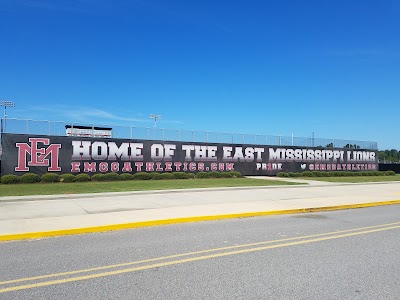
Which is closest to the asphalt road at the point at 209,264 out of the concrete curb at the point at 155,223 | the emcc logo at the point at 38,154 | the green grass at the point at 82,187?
the concrete curb at the point at 155,223

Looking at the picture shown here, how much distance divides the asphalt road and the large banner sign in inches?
758

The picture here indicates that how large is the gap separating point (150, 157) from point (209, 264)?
955 inches

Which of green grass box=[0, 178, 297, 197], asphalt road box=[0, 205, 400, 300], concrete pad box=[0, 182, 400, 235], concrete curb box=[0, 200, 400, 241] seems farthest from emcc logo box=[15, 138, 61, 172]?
asphalt road box=[0, 205, 400, 300]

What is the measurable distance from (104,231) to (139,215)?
1939 mm

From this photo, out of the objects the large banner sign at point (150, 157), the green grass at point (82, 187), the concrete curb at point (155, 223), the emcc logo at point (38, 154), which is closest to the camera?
the concrete curb at point (155, 223)

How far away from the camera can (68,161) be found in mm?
26297

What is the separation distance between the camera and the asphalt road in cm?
458

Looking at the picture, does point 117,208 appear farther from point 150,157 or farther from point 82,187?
point 150,157

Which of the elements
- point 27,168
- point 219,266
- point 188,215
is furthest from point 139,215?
point 27,168

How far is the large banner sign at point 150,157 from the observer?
24.9 metres

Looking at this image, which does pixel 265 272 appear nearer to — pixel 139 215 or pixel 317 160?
pixel 139 215

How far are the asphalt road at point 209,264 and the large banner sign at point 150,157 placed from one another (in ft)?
63.1

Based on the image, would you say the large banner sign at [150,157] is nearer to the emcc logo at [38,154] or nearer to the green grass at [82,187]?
the emcc logo at [38,154]

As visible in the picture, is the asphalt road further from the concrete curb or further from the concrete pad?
the concrete pad
